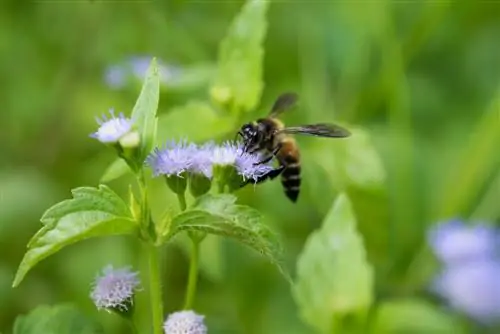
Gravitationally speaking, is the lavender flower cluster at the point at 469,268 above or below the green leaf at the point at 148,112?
above

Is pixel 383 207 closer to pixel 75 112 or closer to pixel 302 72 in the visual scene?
pixel 302 72

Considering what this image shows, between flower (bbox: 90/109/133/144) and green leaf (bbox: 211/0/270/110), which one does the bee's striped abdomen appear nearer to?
green leaf (bbox: 211/0/270/110)

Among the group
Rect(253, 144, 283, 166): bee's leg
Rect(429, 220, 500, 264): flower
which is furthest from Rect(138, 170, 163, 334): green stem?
Rect(429, 220, 500, 264): flower

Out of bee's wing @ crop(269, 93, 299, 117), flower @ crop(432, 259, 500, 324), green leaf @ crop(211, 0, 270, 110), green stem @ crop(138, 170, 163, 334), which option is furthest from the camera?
flower @ crop(432, 259, 500, 324)

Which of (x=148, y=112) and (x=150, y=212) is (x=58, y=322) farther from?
(x=148, y=112)

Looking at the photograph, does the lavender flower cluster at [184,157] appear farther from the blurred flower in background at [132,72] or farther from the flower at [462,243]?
the flower at [462,243]

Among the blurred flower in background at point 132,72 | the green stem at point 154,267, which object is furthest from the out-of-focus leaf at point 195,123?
the green stem at point 154,267
